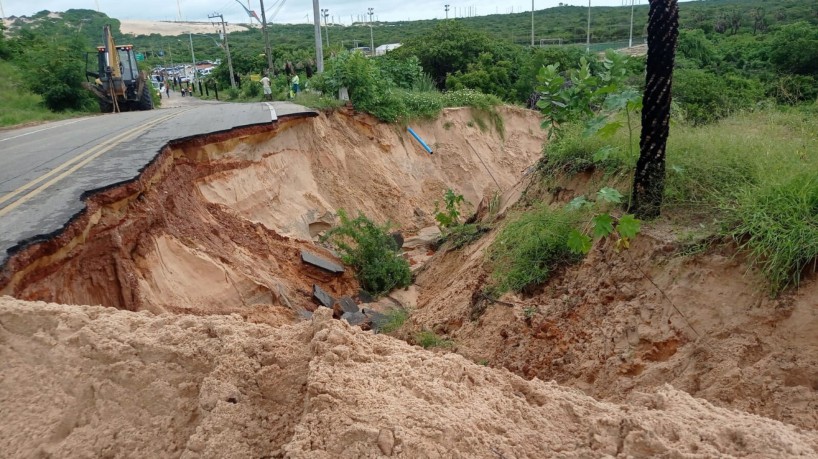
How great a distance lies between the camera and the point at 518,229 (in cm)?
706

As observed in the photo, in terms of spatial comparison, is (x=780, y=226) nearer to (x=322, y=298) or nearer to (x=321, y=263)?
(x=322, y=298)

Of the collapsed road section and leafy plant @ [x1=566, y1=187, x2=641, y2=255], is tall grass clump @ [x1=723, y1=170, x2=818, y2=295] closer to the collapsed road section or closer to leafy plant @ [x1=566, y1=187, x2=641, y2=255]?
leafy plant @ [x1=566, y1=187, x2=641, y2=255]

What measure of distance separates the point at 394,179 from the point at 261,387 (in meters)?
13.1

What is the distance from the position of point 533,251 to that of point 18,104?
21.8m

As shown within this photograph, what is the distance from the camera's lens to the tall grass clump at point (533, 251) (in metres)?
6.10

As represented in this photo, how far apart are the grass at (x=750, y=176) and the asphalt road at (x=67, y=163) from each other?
5.13m

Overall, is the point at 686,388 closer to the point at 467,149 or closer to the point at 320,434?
the point at 320,434

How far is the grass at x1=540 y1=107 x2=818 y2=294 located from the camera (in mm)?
3994

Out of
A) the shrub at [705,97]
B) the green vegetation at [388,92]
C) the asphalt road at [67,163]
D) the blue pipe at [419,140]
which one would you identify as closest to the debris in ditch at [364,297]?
the asphalt road at [67,163]

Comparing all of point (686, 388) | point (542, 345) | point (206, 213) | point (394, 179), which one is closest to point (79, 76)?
point (394, 179)

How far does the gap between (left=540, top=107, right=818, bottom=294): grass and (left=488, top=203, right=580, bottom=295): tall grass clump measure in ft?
2.58

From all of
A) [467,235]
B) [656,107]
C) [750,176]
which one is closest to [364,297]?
[467,235]

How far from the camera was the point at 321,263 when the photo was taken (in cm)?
981

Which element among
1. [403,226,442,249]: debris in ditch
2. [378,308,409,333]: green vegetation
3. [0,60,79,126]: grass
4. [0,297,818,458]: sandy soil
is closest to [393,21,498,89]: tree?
[403,226,442,249]: debris in ditch
